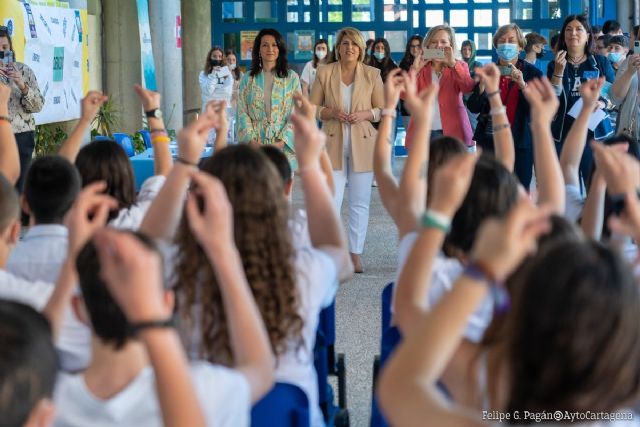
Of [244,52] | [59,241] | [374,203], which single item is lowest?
[374,203]

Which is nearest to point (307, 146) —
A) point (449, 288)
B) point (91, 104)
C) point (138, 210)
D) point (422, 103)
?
point (422, 103)

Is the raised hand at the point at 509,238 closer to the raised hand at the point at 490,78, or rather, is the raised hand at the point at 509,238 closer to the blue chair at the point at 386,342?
the blue chair at the point at 386,342

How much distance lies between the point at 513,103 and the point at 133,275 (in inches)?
233

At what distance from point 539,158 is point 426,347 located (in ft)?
6.32

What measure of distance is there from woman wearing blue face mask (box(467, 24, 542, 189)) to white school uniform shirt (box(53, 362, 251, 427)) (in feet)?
17.2

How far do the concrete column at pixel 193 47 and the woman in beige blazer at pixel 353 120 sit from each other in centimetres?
920

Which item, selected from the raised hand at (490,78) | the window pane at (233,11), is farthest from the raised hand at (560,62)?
the window pane at (233,11)

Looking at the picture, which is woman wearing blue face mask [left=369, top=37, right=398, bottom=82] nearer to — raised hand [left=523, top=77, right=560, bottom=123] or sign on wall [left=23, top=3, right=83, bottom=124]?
sign on wall [left=23, top=3, right=83, bottom=124]

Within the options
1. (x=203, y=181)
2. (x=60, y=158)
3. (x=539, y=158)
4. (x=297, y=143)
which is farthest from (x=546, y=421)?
(x=60, y=158)

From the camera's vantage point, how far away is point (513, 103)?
7062 mm

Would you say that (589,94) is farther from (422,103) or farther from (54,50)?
(54,50)

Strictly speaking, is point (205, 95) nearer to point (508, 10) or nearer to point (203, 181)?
point (508, 10)

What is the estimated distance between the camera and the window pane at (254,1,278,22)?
15.1 metres

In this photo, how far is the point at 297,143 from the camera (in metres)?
3.04
